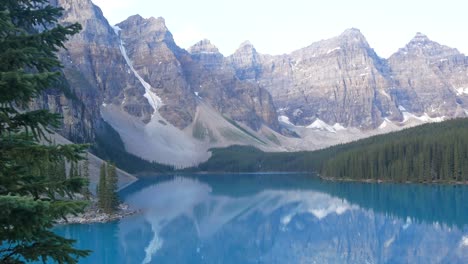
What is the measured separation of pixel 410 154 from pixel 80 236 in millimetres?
94548

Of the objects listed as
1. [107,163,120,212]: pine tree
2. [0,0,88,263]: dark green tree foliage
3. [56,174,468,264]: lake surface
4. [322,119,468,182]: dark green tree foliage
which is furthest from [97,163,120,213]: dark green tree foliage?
[322,119,468,182]: dark green tree foliage

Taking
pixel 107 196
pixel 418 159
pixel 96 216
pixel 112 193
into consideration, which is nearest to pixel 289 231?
pixel 112 193

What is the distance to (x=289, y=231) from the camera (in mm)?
57406

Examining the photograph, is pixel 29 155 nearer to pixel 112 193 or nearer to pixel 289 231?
pixel 289 231

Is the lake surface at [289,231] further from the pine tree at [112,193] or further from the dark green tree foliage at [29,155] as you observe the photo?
the dark green tree foliage at [29,155]

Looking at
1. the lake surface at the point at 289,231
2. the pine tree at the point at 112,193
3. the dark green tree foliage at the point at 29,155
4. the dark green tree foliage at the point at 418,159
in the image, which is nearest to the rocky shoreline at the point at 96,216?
the pine tree at the point at 112,193

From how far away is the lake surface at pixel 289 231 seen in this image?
140ft

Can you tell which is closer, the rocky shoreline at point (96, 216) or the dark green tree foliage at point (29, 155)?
the dark green tree foliage at point (29, 155)

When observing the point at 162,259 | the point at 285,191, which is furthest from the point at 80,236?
the point at 285,191

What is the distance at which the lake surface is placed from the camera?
140ft

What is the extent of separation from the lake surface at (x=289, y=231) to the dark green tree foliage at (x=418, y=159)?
2762 centimetres

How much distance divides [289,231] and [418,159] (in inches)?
2775

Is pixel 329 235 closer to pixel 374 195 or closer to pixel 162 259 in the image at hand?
pixel 162 259

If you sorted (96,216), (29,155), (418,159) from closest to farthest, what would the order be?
1. (29,155)
2. (96,216)
3. (418,159)
